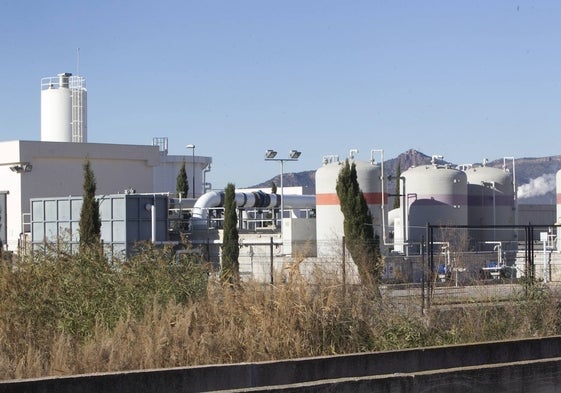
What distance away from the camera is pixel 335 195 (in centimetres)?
4156

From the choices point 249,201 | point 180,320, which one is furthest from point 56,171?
point 180,320

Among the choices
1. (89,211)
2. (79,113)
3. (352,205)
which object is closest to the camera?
(352,205)

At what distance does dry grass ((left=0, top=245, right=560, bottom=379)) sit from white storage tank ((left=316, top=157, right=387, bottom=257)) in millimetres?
24915

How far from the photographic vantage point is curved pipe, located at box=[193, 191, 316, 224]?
46750 millimetres

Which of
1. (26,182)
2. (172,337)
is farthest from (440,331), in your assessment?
(26,182)

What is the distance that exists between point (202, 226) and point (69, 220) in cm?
646

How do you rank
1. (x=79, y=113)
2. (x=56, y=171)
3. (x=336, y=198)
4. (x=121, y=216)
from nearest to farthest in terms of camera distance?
(x=121, y=216), (x=336, y=198), (x=56, y=171), (x=79, y=113)

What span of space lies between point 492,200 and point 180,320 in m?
35.9

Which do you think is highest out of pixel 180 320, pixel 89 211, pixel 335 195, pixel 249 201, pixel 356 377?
pixel 249 201

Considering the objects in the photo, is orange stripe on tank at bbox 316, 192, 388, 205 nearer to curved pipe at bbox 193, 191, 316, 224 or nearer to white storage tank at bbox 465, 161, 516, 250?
white storage tank at bbox 465, 161, 516, 250

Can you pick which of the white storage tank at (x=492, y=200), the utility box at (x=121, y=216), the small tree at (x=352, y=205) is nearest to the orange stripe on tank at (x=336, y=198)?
the small tree at (x=352, y=205)

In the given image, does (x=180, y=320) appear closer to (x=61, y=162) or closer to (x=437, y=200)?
(x=437, y=200)

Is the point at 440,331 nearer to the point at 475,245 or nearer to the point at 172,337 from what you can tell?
the point at 172,337

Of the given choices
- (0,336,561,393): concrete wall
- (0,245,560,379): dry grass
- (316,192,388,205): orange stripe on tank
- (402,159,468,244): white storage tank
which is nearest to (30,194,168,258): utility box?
(316,192,388,205): orange stripe on tank
